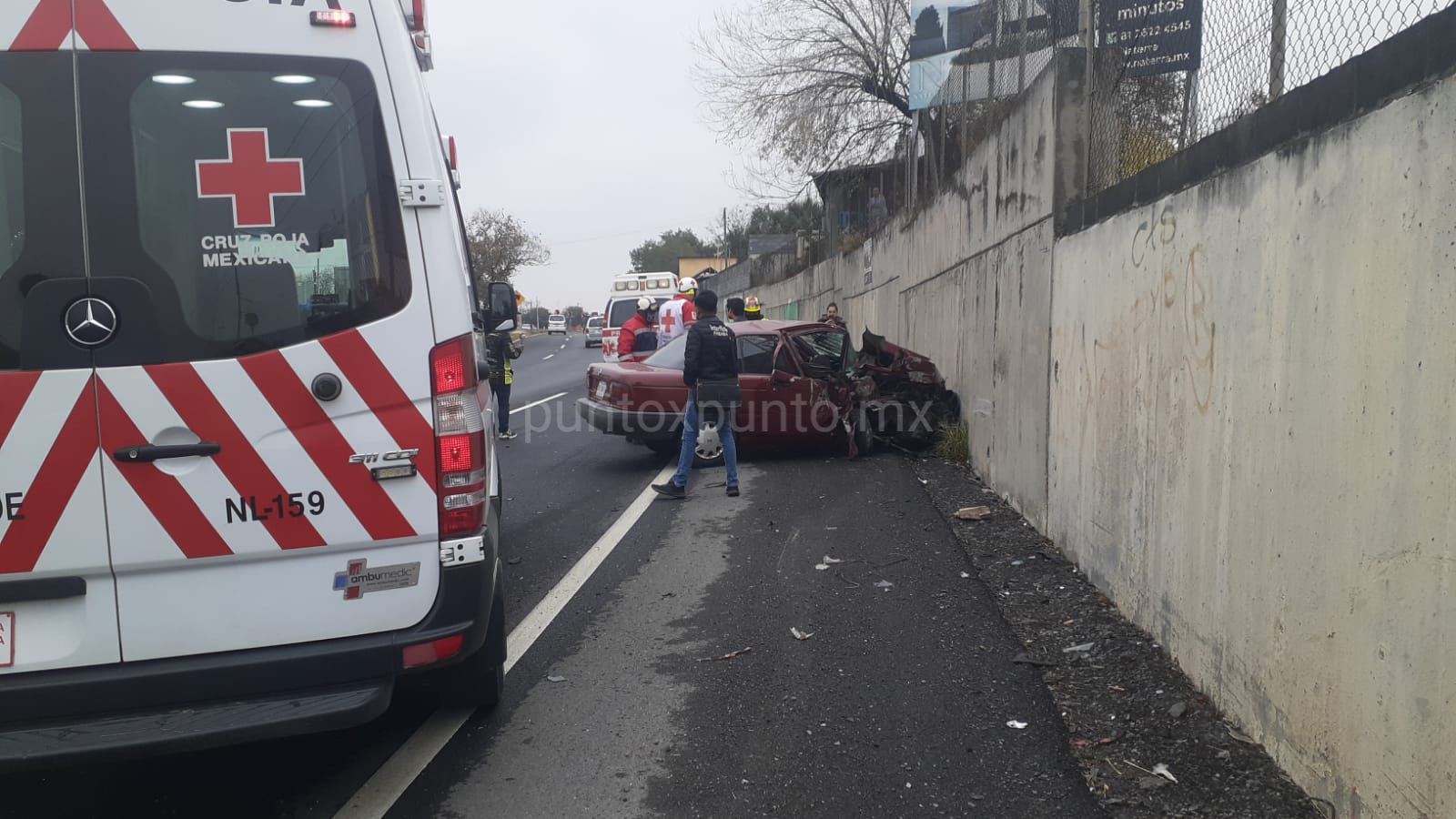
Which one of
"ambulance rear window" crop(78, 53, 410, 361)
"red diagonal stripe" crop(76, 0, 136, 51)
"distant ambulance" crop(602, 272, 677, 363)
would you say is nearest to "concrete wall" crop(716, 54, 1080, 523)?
"ambulance rear window" crop(78, 53, 410, 361)

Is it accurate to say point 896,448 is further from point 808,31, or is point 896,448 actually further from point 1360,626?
point 808,31

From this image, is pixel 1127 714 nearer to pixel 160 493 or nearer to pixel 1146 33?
pixel 160 493

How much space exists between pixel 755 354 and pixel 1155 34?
5.26 meters

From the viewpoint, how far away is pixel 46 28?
2771 millimetres

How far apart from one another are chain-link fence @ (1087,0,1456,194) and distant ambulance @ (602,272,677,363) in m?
13.8

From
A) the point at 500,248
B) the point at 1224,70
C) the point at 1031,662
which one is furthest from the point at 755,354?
the point at 500,248

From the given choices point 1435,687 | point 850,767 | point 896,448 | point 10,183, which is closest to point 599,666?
point 850,767

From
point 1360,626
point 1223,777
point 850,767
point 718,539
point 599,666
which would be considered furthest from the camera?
point 718,539

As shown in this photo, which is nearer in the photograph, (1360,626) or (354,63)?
(1360,626)

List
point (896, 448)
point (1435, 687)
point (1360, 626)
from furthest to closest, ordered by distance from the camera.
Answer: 1. point (896, 448)
2. point (1360, 626)
3. point (1435, 687)

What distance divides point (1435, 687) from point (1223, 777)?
106cm

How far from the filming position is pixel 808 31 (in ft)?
78.4

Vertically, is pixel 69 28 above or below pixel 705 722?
above

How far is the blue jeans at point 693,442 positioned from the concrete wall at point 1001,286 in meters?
2.21
